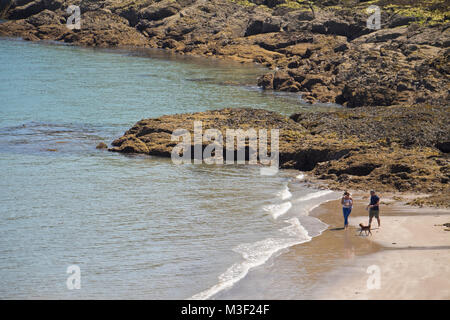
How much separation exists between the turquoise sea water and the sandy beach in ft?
6.31

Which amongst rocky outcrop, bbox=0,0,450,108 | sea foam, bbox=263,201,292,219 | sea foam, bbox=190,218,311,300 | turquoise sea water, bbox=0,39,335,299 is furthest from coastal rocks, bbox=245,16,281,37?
sea foam, bbox=190,218,311,300

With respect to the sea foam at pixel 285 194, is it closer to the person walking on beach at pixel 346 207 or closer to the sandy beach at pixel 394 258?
the sandy beach at pixel 394 258

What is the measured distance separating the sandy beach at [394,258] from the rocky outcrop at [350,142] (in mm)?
3377

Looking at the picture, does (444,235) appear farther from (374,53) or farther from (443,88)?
(374,53)

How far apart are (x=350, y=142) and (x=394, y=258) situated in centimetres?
1356

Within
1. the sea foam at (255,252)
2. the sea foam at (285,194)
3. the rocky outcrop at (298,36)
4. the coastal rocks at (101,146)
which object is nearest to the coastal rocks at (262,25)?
the rocky outcrop at (298,36)

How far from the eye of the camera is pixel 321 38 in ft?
245

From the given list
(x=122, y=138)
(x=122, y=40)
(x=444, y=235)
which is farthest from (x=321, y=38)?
(x=444, y=235)

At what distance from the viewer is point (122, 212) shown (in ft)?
71.8

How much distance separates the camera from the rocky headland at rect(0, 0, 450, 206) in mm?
27609

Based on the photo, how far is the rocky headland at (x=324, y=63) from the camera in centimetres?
2761

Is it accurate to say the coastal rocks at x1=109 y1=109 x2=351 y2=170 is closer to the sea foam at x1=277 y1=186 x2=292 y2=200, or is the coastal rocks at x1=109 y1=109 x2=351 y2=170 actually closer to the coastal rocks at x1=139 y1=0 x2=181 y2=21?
the sea foam at x1=277 y1=186 x2=292 y2=200

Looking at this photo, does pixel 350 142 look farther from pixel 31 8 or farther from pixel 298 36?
pixel 31 8

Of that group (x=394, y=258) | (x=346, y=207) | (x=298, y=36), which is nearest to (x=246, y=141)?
(x=346, y=207)
